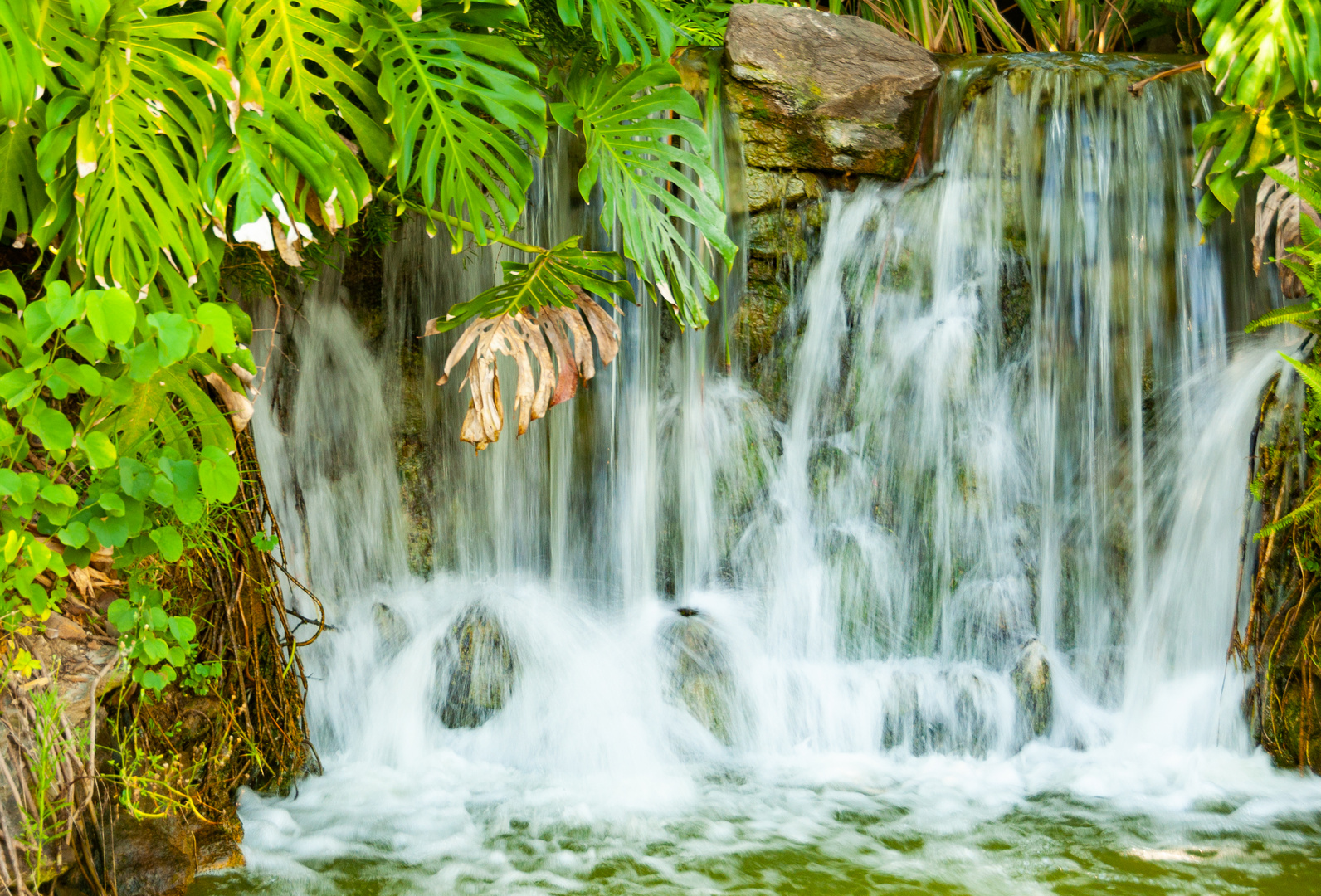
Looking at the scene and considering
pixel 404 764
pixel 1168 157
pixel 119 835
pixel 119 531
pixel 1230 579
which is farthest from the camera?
pixel 1168 157

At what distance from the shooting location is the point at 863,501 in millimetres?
3574

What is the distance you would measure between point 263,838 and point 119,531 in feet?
3.06

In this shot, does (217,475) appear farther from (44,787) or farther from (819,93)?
(819,93)

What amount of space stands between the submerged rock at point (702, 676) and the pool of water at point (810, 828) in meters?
0.18

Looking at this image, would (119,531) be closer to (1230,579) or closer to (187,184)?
(187,184)

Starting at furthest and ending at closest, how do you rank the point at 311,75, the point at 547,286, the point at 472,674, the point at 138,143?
the point at 472,674, the point at 547,286, the point at 311,75, the point at 138,143

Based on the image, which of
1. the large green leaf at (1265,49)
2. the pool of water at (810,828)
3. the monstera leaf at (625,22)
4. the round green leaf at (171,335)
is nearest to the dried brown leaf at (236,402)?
the round green leaf at (171,335)

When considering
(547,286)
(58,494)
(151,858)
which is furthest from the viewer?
Result: (547,286)

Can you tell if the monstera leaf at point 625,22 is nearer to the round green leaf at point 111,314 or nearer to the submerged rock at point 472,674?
the round green leaf at point 111,314

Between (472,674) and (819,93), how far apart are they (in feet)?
7.65

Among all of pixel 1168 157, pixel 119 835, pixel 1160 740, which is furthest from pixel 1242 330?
pixel 119 835

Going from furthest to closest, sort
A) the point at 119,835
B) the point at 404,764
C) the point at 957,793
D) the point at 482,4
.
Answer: the point at 404,764
the point at 957,793
the point at 482,4
the point at 119,835

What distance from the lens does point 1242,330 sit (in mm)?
3387

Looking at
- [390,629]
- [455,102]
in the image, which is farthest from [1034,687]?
[455,102]
